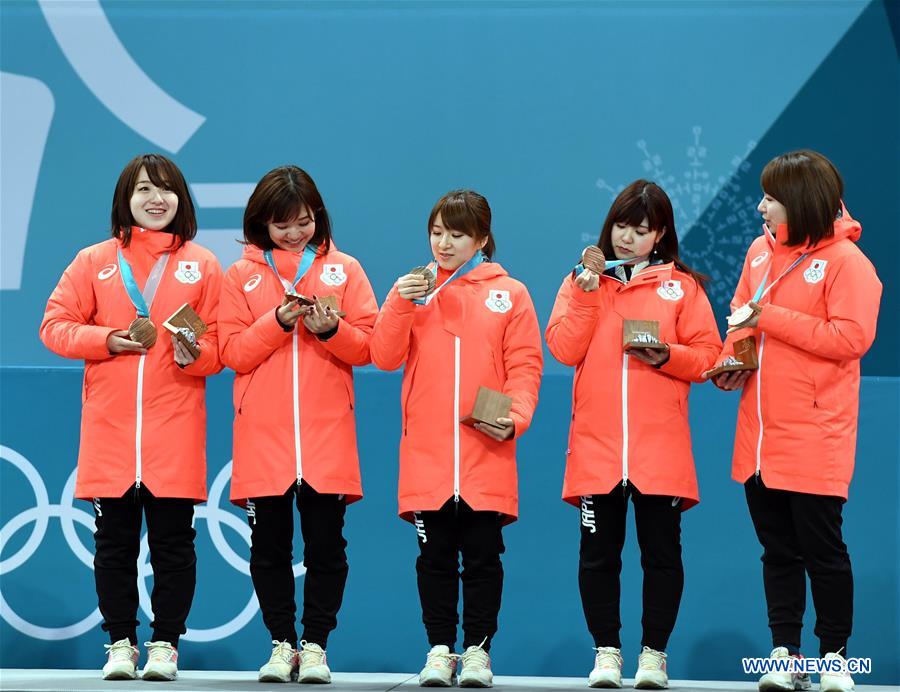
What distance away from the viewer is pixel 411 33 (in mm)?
5816

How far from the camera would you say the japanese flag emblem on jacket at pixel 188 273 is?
4.25m

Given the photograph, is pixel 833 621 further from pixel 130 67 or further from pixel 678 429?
pixel 130 67

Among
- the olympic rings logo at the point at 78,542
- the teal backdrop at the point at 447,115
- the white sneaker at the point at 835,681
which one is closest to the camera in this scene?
the white sneaker at the point at 835,681

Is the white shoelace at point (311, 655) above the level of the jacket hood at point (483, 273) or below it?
below

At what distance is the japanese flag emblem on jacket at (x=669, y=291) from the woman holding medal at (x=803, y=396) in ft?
0.74

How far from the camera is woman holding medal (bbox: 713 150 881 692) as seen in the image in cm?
382

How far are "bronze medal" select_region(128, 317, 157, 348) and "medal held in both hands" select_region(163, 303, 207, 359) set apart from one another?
0.06m

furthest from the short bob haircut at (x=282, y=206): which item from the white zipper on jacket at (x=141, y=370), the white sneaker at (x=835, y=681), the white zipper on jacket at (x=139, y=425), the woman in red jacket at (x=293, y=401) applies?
the white sneaker at (x=835, y=681)

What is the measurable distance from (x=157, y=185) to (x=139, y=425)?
0.83 meters

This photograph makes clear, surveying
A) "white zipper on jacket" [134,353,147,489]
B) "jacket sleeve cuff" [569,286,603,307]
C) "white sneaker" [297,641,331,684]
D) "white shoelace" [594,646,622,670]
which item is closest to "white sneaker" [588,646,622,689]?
"white shoelace" [594,646,622,670]

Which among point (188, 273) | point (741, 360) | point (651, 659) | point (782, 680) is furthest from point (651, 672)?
point (188, 273)

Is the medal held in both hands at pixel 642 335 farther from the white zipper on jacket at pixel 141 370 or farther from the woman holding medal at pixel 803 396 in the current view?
the white zipper on jacket at pixel 141 370

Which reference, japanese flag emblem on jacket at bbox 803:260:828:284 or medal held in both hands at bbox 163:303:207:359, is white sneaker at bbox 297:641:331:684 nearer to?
medal held in both hands at bbox 163:303:207:359

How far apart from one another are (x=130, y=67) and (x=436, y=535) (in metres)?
3.15
